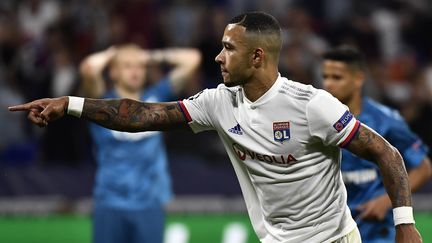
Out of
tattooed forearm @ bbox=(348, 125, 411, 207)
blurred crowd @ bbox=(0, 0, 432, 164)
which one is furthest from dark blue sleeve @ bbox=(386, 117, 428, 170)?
blurred crowd @ bbox=(0, 0, 432, 164)

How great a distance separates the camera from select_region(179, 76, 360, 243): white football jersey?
5.13 m

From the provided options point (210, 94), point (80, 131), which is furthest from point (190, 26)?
point (210, 94)

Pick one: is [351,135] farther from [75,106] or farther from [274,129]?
[75,106]

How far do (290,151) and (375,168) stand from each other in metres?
1.57

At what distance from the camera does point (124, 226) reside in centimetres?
855

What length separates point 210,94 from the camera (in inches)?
216

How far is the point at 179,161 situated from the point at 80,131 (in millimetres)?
1236

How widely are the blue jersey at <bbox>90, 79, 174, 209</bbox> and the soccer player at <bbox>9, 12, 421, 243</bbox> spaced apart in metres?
3.20

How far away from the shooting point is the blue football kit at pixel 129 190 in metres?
8.52

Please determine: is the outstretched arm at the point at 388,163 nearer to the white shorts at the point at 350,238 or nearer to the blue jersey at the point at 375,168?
the white shorts at the point at 350,238

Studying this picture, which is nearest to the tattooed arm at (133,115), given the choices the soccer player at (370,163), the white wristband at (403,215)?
the white wristband at (403,215)

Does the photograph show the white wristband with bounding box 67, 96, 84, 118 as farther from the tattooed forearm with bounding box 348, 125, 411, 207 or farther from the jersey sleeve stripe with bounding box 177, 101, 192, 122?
the tattooed forearm with bounding box 348, 125, 411, 207

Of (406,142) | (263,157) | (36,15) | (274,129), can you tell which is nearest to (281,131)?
(274,129)

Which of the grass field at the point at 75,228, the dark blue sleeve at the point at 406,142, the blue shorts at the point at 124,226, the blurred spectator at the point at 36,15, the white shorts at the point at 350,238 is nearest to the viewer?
the white shorts at the point at 350,238
